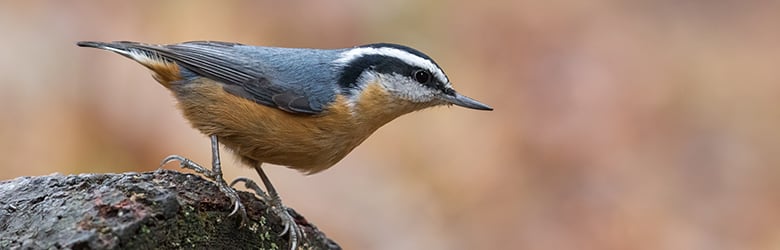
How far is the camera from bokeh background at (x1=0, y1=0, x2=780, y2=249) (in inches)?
244

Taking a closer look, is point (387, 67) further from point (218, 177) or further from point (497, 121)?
point (497, 121)

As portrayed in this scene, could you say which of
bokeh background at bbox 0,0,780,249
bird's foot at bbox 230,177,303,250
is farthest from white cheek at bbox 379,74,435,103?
bokeh background at bbox 0,0,780,249

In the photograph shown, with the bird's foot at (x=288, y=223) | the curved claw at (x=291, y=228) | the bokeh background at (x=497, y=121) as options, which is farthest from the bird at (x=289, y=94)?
the bokeh background at (x=497, y=121)

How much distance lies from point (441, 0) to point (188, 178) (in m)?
5.23

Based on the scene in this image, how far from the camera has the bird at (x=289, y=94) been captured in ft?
11.7

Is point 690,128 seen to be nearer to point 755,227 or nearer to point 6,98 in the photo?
point 755,227

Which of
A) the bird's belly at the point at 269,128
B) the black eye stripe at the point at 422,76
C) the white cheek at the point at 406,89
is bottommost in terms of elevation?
the bird's belly at the point at 269,128

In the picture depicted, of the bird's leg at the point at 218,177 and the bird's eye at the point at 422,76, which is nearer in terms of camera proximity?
the bird's leg at the point at 218,177

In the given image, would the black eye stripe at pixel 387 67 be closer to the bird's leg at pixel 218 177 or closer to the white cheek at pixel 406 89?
the white cheek at pixel 406 89

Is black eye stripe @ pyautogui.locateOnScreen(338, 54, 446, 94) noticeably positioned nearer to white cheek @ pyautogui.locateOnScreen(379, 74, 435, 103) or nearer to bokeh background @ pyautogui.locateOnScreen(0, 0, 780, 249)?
white cheek @ pyautogui.locateOnScreen(379, 74, 435, 103)

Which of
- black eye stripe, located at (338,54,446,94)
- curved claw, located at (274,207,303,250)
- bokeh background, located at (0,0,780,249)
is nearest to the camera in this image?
curved claw, located at (274,207,303,250)

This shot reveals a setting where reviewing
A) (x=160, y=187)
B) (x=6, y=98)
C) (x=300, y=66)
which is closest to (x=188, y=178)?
(x=160, y=187)

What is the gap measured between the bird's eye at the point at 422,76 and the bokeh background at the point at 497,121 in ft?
8.09

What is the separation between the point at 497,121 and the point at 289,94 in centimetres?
356
